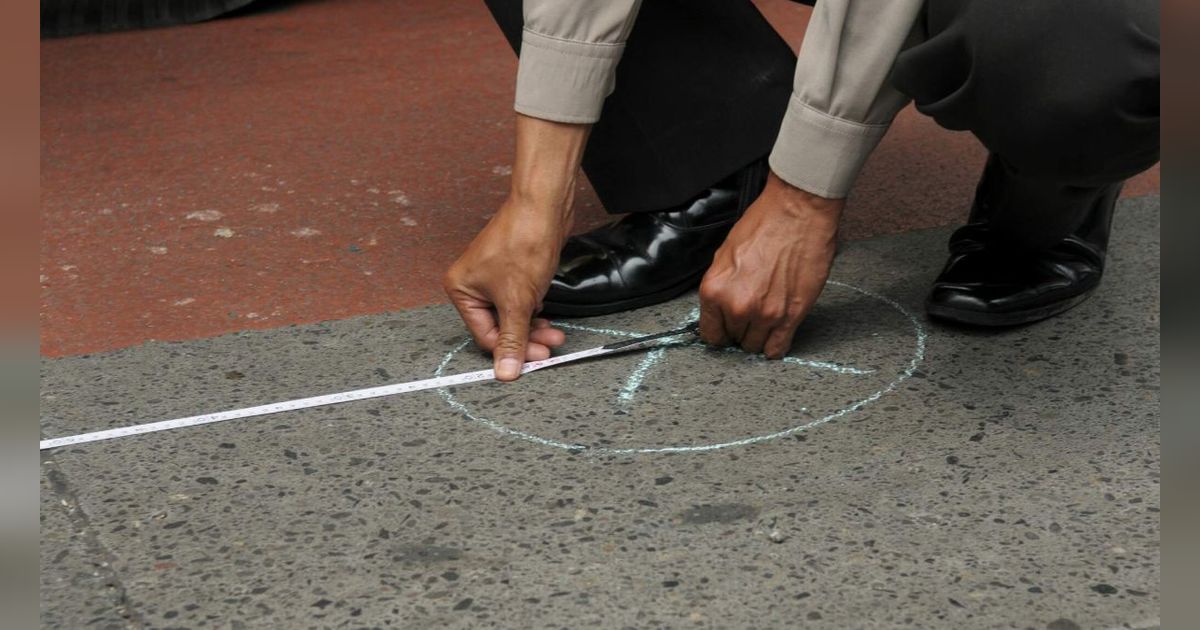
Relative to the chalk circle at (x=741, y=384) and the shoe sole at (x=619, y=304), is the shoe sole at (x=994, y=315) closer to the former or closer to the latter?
the chalk circle at (x=741, y=384)

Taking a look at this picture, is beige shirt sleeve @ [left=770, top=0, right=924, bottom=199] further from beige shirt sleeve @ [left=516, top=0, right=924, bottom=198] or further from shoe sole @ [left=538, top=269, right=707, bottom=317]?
shoe sole @ [left=538, top=269, right=707, bottom=317]

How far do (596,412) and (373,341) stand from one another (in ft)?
1.46

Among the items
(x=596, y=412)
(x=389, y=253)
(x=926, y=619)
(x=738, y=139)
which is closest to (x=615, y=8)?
(x=738, y=139)

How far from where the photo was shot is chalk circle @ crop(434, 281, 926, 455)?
5.94 ft

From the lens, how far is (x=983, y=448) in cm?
174

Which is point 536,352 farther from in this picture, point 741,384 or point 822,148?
point 822,148

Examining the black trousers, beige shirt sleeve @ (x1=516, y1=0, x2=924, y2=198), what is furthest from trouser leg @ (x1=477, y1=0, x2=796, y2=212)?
beige shirt sleeve @ (x1=516, y1=0, x2=924, y2=198)

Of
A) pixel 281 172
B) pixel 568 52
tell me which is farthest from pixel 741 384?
pixel 281 172

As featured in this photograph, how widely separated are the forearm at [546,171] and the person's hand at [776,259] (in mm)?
244

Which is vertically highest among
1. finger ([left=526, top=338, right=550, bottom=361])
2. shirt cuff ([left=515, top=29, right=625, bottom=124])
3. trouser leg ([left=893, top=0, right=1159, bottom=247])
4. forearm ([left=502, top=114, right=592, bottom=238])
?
trouser leg ([left=893, top=0, right=1159, bottom=247])

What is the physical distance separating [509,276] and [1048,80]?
79 centimetres

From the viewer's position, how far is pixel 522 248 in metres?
1.93

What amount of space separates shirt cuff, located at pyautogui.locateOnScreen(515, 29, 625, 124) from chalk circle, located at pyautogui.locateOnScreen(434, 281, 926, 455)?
1.23ft

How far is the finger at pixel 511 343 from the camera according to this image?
6.38ft
